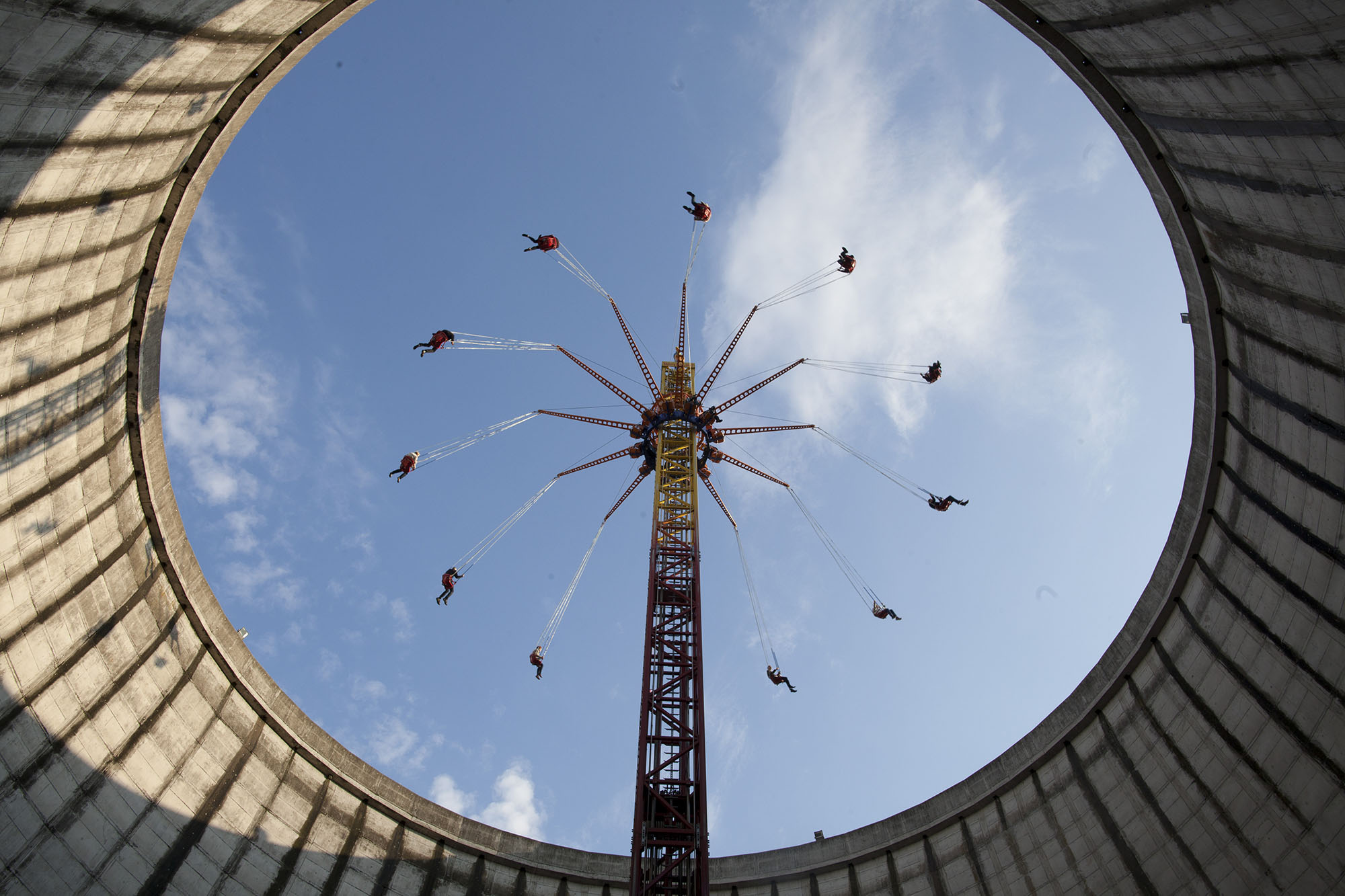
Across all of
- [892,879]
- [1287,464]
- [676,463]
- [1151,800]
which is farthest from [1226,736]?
[676,463]

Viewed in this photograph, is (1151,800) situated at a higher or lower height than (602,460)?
lower

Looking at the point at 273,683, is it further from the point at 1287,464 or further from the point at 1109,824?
the point at 1287,464

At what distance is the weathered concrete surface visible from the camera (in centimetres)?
1605

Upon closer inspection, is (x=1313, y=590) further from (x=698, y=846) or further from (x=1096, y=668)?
(x=698, y=846)

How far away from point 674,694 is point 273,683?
14061mm

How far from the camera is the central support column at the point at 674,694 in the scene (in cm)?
2423

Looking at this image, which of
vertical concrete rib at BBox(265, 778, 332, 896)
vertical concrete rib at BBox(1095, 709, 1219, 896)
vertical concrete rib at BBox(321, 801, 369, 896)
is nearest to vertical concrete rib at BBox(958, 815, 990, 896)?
vertical concrete rib at BBox(1095, 709, 1219, 896)

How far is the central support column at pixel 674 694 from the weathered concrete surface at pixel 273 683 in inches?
213

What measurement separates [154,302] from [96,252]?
2.76 metres

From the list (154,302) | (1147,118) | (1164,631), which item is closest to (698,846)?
(1164,631)

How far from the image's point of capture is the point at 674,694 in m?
29.2

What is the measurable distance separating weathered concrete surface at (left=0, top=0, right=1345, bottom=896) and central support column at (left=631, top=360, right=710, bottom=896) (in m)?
5.41

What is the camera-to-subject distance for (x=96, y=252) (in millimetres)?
18438

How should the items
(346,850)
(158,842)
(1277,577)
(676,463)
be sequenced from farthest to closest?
1. (676,463)
2. (346,850)
3. (158,842)
4. (1277,577)
